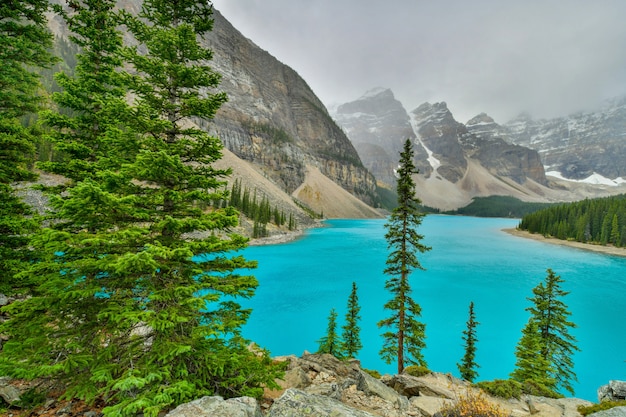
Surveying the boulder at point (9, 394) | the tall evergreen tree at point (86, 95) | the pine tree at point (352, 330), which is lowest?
the pine tree at point (352, 330)

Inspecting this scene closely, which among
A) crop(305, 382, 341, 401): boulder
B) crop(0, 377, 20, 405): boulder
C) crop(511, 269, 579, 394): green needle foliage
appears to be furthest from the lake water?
crop(0, 377, 20, 405): boulder

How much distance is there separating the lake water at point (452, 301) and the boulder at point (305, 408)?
55.5ft

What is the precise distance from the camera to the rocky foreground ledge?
4.82 meters

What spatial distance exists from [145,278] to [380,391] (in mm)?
7976

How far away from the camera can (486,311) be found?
2961cm

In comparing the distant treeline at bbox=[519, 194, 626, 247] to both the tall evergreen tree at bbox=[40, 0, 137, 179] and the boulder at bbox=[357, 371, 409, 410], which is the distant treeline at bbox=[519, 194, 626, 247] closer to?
the boulder at bbox=[357, 371, 409, 410]

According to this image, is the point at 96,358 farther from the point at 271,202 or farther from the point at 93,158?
the point at 271,202

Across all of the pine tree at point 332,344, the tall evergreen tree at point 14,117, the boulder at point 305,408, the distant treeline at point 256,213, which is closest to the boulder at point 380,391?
the boulder at point 305,408

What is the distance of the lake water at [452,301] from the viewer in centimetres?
2131

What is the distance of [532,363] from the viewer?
13906 millimetres

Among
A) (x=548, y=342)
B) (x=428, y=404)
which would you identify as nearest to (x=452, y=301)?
(x=548, y=342)

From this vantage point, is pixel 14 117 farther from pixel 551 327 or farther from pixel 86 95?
pixel 551 327

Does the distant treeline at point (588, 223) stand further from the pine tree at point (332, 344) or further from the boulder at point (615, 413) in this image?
the boulder at point (615, 413)

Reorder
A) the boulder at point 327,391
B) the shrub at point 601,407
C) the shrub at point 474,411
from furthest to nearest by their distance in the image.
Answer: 1. the shrub at point 601,407
2. the boulder at point 327,391
3. the shrub at point 474,411
